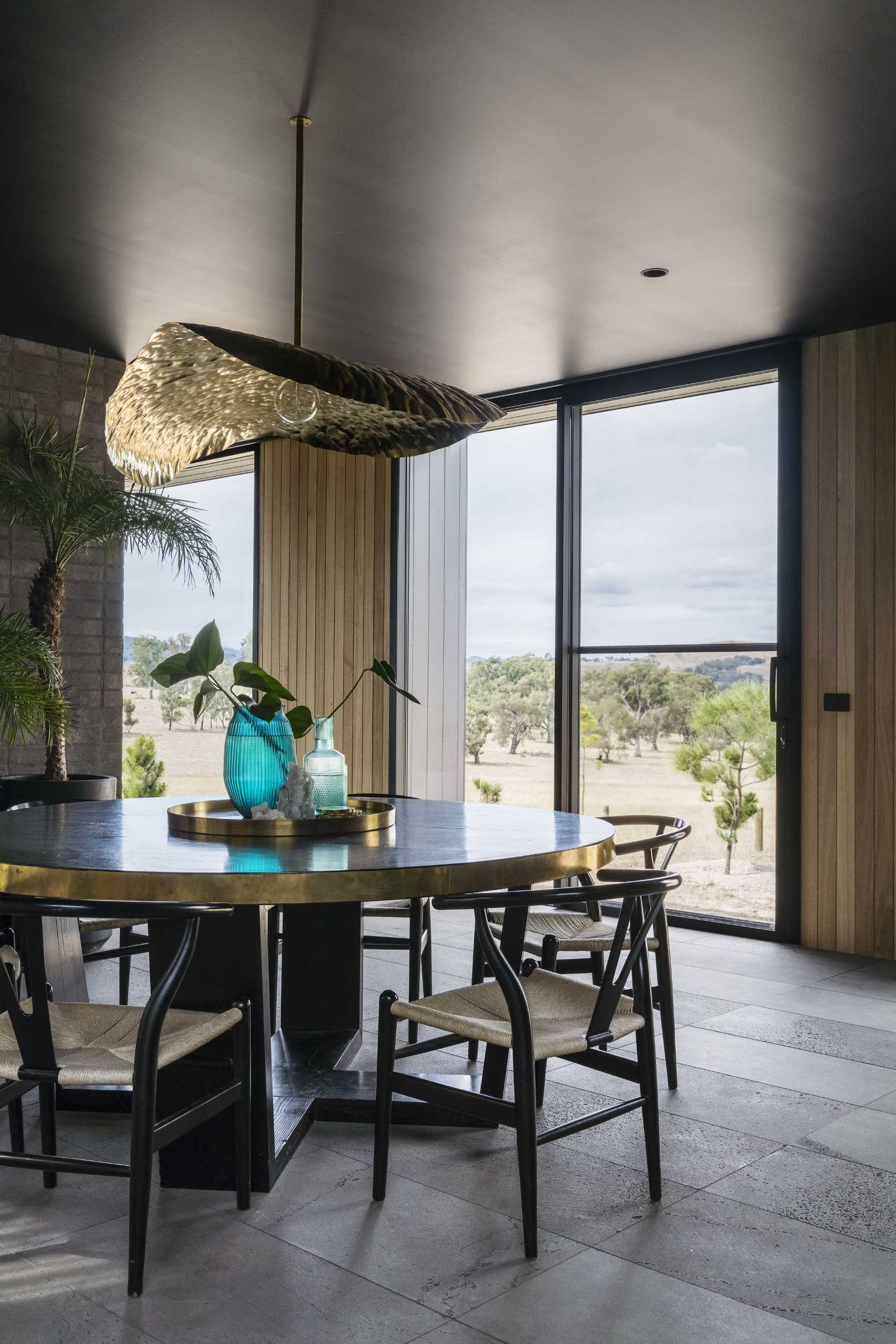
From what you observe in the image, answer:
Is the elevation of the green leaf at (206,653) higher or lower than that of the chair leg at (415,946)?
higher

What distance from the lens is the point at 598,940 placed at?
3.31m

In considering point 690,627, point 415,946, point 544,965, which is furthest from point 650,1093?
point 690,627

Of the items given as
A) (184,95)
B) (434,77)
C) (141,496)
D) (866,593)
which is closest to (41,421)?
(141,496)

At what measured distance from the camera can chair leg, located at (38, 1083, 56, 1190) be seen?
2.62 m

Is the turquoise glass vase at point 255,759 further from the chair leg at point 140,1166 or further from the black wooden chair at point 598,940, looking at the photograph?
the chair leg at point 140,1166

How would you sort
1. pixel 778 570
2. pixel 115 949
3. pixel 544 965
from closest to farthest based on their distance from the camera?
pixel 544 965, pixel 115 949, pixel 778 570

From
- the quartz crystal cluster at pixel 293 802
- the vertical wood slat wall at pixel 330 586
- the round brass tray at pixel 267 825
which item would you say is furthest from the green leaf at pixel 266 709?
the vertical wood slat wall at pixel 330 586

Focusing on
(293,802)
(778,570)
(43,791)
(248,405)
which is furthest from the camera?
(778,570)

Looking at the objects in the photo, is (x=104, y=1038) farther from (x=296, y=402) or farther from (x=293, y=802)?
(x=296, y=402)

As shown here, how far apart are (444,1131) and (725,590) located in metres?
3.31

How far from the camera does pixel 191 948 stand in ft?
7.26

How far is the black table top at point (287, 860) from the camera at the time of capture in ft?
7.43

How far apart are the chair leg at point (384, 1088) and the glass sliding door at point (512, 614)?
12.1 ft

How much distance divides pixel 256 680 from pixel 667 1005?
4.97 ft
